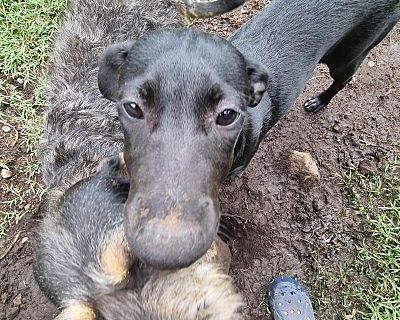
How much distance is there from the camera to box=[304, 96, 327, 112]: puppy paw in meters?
4.79

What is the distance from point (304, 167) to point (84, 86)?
1845 millimetres

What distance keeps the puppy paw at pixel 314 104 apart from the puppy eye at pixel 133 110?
2277 millimetres

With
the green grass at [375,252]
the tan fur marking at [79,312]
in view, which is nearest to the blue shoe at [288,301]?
the green grass at [375,252]

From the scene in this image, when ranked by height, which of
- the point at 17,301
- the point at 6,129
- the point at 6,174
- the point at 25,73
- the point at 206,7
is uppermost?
the point at 206,7

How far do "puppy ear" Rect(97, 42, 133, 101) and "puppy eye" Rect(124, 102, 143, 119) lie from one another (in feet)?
1.19

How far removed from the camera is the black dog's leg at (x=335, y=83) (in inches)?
171


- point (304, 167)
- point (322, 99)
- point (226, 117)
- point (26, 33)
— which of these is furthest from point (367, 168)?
point (26, 33)

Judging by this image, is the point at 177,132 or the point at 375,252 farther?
the point at 375,252

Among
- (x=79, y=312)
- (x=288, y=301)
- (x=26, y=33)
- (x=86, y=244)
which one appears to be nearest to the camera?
(x=79, y=312)

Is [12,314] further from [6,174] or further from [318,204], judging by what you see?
[318,204]

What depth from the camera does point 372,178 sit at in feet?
15.4

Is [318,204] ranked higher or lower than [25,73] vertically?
lower

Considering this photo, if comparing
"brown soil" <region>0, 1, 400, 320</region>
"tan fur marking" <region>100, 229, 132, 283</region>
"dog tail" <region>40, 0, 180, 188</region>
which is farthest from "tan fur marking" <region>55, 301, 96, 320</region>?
"brown soil" <region>0, 1, 400, 320</region>

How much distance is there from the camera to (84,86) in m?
3.92
